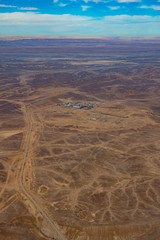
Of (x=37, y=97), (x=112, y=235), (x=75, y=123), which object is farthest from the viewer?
(x=37, y=97)

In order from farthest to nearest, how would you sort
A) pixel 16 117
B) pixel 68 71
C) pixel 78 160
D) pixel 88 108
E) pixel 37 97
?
pixel 68 71 → pixel 37 97 → pixel 88 108 → pixel 16 117 → pixel 78 160

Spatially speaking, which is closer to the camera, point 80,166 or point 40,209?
point 40,209

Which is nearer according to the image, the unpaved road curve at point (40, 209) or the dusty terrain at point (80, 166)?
the unpaved road curve at point (40, 209)

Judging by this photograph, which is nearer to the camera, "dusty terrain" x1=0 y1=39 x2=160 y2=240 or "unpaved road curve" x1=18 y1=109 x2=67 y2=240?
"unpaved road curve" x1=18 y1=109 x2=67 y2=240

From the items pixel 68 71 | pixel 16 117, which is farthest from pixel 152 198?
pixel 68 71

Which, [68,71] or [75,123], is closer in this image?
[75,123]

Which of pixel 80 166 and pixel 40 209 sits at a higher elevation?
pixel 40 209

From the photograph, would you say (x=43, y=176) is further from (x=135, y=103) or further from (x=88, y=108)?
(x=135, y=103)
